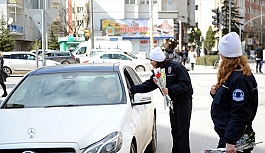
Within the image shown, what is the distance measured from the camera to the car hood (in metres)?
4.67

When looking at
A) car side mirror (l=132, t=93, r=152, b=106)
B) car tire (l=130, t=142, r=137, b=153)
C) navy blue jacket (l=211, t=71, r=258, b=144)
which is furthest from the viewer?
car side mirror (l=132, t=93, r=152, b=106)

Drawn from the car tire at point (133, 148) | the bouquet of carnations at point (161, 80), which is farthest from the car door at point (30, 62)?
the car tire at point (133, 148)

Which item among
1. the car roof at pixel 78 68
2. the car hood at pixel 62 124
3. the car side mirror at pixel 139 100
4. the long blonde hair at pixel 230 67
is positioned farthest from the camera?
the car roof at pixel 78 68

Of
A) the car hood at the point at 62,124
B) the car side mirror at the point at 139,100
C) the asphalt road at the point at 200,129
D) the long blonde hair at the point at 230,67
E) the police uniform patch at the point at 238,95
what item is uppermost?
the long blonde hair at the point at 230,67

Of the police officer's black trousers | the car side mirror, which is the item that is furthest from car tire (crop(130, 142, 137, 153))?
the police officer's black trousers

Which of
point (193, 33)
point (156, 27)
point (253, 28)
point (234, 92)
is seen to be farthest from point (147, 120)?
point (253, 28)

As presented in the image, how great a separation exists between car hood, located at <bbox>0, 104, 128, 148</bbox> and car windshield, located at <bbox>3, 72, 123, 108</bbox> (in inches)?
10.3

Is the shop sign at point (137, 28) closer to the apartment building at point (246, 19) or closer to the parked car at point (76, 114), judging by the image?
the apartment building at point (246, 19)

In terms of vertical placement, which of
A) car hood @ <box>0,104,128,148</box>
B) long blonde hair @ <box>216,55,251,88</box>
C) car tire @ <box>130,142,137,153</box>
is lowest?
car tire @ <box>130,142,137,153</box>

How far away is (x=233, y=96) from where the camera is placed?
3822 mm

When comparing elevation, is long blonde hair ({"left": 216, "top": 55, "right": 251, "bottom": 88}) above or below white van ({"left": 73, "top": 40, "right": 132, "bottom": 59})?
below

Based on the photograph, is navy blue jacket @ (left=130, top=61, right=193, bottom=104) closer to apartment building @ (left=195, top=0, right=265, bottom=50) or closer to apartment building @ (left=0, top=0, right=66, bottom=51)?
apartment building @ (left=0, top=0, right=66, bottom=51)

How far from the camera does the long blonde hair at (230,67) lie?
155 inches

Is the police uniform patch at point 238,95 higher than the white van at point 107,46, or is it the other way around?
the white van at point 107,46
